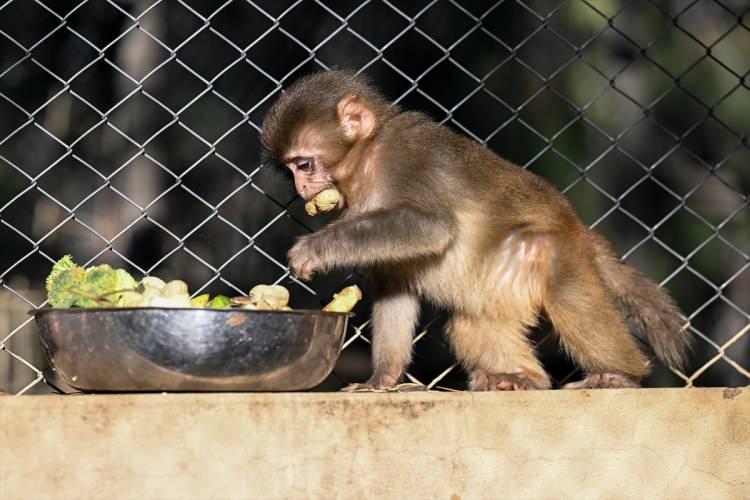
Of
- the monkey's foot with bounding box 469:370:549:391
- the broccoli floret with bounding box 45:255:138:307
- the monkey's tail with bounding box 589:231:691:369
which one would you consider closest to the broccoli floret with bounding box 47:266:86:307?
the broccoli floret with bounding box 45:255:138:307

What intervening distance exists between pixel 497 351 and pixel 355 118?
137 centimetres

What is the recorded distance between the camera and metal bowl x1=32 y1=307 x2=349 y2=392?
3527mm

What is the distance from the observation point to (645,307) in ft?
16.7

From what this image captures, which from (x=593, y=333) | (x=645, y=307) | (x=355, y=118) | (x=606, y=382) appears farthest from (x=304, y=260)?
(x=645, y=307)

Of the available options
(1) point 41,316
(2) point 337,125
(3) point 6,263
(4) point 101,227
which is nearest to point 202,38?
(4) point 101,227

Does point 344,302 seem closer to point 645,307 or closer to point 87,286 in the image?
point 87,286

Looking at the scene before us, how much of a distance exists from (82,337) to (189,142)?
880cm

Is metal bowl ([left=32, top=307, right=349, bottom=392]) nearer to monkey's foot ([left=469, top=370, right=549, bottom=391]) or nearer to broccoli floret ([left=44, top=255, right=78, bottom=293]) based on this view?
broccoli floret ([left=44, top=255, right=78, bottom=293])

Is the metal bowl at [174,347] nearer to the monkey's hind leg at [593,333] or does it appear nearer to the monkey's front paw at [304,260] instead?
the monkey's front paw at [304,260]

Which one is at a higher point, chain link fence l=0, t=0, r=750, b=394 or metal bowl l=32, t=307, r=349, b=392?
metal bowl l=32, t=307, r=349, b=392

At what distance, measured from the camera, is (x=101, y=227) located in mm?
10953

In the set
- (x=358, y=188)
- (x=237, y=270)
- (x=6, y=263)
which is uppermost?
(x=358, y=188)

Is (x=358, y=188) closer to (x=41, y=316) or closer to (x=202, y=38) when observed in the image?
(x=41, y=316)

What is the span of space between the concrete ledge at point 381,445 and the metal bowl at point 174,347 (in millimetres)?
112
